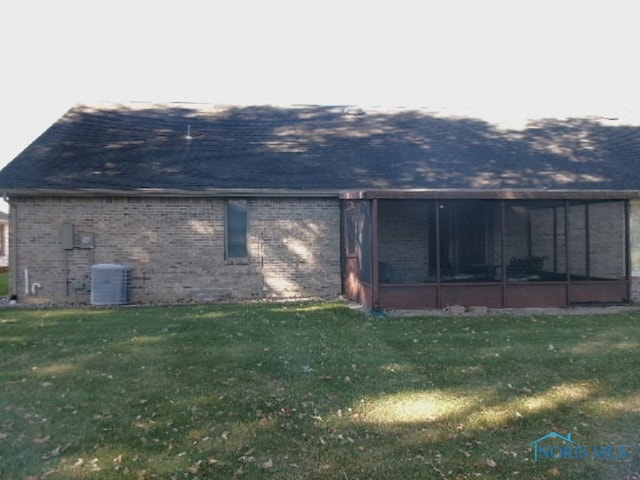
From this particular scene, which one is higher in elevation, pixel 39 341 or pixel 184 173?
pixel 184 173

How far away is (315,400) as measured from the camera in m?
5.90

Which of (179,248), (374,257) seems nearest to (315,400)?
(374,257)

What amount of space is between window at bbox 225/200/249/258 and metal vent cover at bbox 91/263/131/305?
2695 millimetres

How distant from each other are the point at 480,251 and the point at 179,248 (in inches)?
314

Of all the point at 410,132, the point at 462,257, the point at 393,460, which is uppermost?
the point at 410,132

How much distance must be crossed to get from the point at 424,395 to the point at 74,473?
3.40m

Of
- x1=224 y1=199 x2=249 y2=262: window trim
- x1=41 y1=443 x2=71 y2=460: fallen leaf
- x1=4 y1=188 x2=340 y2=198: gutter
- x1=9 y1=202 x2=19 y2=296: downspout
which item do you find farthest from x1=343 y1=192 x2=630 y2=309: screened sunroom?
x1=9 y1=202 x2=19 y2=296: downspout

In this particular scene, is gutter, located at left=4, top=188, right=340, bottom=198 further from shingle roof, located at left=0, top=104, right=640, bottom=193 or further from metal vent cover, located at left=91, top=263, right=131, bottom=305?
metal vent cover, located at left=91, top=263, right=131, bottom=305

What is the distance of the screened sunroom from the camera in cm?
1201

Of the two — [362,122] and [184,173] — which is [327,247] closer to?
[184,173]

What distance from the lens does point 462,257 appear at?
1556 cm

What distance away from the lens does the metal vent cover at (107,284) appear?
13484 millimetres

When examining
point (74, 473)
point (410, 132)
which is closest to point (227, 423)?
point (74, 473)

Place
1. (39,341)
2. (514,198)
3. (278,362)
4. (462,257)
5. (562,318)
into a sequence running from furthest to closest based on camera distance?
(462,257)
(514,198)
(562,318)
(39,341)
(278,362)
